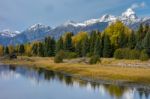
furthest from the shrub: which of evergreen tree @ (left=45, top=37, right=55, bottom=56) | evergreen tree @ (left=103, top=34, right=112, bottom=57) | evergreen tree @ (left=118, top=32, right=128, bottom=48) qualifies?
evergreen tree @ (left=45, top=37, right=55, bottom=56)

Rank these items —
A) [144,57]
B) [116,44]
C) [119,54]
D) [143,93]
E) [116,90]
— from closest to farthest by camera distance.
→ [143,93] < [116,90] < [144,57] < [119,54] < [116,44]

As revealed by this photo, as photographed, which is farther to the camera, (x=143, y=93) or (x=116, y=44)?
(x=116, y=44)

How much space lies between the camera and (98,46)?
133750 millimetres

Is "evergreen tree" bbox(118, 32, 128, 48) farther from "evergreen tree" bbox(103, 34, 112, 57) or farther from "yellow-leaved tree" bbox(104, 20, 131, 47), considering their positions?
"evergreen tree" bbox(103, 34, 112, 57)

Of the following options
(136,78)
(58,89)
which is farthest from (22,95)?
(136,78)

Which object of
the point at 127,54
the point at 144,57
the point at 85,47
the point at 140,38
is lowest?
the point at 144,57

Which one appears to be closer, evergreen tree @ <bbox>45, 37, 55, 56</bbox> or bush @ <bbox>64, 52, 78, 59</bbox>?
bush @ <bbox>64, 52, 78, 59</bbox>

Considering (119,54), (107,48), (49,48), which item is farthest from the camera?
(49,48)

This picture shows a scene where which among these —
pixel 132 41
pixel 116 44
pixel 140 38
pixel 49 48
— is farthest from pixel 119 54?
pixel 49 48

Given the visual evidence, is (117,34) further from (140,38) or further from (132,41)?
(140,38)

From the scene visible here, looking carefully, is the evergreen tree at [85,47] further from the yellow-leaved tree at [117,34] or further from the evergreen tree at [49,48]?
the evergreen tree at [49,48]

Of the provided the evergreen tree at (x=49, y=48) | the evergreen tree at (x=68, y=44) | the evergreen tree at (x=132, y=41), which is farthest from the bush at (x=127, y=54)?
→ the evergreen tree at (x=49, y=48)

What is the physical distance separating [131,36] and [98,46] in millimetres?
12876

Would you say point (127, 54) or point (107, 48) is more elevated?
point (107, 48)
